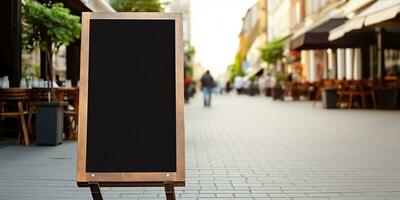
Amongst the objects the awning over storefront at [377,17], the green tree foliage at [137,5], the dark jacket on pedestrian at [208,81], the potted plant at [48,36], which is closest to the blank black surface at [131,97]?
the potted plant at [48,36]

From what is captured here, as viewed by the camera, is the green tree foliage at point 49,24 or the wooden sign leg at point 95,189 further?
the green tree foliage at point 49,24

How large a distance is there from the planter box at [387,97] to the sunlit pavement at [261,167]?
796cm

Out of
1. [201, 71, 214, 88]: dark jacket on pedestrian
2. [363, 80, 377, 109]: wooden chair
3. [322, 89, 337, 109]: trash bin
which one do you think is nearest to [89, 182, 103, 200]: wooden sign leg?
[363, 80, 377, 109]: wooden chair

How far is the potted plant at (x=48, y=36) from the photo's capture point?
10.9 metres

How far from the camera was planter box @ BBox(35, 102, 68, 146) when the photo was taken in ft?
35.6

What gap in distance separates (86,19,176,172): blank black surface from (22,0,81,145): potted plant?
6.25 meters

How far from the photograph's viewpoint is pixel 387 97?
21.4 metres

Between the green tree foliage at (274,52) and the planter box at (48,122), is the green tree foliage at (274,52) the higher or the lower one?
the higher one

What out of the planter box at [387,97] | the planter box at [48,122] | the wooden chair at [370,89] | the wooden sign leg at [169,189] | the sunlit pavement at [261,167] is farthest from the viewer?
the wooden chair at [370,89]

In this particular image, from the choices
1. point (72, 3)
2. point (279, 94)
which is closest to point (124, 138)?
point (72, 3)

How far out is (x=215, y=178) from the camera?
7.47 m

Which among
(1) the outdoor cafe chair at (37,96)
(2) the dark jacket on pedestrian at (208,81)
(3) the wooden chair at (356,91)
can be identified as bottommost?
(1) the outdoor cafe chair at (37,96)

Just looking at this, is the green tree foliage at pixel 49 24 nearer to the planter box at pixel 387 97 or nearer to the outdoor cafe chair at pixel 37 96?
the outdoor cafe chair at pixel 37 96

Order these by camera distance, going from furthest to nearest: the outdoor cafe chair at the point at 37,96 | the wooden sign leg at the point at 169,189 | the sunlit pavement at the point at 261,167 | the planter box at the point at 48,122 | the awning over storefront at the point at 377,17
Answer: the awning over storefront at the point at 377,17 → the outdoor cafe chair at the point at 37,96 → the planter box at the point at 48,122 → the sunlit pavement at the point at 261,167 → the wooden sign leg at the point at 169,189
